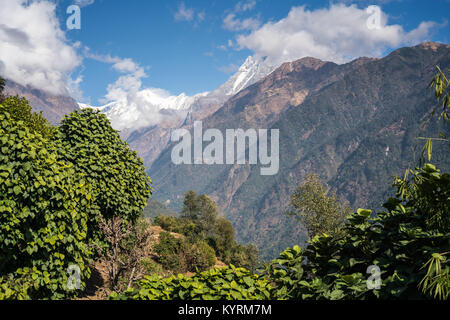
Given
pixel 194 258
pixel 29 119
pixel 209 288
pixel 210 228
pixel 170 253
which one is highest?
pixel 29 119

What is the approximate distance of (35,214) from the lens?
25.6 feet

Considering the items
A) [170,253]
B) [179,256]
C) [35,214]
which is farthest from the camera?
[170,253]

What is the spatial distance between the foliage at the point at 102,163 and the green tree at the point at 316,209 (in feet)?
86.1

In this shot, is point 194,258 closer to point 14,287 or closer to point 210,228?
point 14,287

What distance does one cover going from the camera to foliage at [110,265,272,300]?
550 cm

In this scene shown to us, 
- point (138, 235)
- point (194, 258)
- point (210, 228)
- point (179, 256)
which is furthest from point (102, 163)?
point (210, 228)

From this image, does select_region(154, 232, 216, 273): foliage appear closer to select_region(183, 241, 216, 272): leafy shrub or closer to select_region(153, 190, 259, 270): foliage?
select_region(183, 241, 216, 272): leafy shrub

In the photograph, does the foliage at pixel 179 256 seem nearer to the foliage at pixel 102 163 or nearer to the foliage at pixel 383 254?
the foliage at pixel 102 163

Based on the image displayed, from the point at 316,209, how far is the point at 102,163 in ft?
97.0

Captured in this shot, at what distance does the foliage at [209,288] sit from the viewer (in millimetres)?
5500

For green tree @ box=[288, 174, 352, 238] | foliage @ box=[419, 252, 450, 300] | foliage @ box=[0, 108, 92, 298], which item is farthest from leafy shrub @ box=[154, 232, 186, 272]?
foliage @ box=[419, 252, 450, 300]

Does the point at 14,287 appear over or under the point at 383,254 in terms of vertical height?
under

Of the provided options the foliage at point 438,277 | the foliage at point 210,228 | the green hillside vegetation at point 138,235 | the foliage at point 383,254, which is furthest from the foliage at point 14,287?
the foliage at point 210,228
